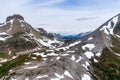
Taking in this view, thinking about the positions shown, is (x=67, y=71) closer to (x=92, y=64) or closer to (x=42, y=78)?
(x=42, y=78)

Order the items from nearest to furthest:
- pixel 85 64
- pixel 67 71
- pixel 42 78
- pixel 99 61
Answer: pixel 42 78 → pixel 67 71 → pixel 85 64 → pixel 99 61

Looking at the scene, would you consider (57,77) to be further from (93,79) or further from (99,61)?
(99,61)

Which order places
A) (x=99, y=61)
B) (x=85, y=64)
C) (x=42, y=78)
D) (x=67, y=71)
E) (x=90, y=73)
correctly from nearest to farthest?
(x=42, y=78)
(x=67, y=71)
(x=90, y=73)
(x=85, y=64)
(x=99, y=61)

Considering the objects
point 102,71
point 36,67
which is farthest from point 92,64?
point 36,67

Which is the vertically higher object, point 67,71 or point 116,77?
point 67,71

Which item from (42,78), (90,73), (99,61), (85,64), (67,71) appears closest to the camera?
(42,78)

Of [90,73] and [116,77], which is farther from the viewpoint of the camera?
[116,77]

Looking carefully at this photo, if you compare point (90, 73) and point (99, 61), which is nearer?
point (90, 73)

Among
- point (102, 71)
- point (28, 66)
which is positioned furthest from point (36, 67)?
point (102, 71)

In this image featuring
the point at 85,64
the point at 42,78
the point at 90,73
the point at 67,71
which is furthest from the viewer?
the point at 85,64
